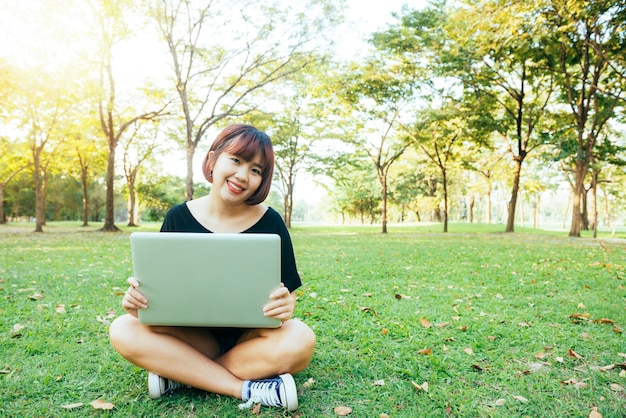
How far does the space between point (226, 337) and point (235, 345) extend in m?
0.10

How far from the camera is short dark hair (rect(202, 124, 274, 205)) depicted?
1.97 m

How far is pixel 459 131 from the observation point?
1767cm

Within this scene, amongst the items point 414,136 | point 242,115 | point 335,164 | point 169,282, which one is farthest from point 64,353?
point 335,164

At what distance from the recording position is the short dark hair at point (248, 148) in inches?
77.7

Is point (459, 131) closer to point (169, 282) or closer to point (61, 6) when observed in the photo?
point (61, 6)

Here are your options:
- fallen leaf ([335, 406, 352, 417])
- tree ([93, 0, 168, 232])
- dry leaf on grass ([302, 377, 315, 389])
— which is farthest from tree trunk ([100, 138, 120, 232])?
fallen leaf ([335, 406, 352, 417])

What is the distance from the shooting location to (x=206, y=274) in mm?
1679

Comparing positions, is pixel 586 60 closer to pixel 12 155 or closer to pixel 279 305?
pixel 279 305

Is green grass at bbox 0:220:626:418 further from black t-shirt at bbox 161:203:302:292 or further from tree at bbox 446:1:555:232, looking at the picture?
tree at bbox 446:1:555:232

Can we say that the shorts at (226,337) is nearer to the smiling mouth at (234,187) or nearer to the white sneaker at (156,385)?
the white sneaker at (156,385)

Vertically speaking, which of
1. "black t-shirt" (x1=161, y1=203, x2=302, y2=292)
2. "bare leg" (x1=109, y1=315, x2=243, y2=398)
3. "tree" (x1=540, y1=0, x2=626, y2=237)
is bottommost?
"bare leg" (x1=109, y1=315, x2=243, y2=398)

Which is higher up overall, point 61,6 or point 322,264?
point 61,6

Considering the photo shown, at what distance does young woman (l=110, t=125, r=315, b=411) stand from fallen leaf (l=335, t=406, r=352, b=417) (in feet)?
0.78

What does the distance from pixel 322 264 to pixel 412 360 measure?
15.1 ft
